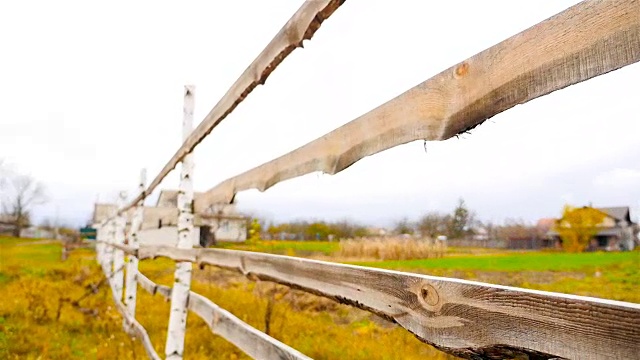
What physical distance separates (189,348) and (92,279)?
701 centimetres

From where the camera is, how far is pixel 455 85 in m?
1.02

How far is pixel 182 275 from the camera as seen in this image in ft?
10.8

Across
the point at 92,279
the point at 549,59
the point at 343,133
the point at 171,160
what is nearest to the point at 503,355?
the point at 549,59

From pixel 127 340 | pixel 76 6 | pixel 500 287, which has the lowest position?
pixel 127 340

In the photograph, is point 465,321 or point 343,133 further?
point 343,133

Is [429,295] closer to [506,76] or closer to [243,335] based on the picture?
[506,76]

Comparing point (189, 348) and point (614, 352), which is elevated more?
point (614, 352)

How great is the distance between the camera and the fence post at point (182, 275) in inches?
128

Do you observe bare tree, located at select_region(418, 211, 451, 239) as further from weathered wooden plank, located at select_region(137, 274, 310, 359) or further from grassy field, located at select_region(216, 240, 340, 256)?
weathered wooden plank, located at select_region(137, 274, 310, 359)

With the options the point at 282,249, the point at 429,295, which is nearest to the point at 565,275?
the point at 282,249

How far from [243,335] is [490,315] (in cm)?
153

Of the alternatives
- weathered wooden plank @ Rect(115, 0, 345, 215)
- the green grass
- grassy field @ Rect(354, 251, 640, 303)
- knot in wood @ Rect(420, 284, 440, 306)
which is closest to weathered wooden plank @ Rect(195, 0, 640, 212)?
knot in wood @ Rect(420, 284, 440, 306)

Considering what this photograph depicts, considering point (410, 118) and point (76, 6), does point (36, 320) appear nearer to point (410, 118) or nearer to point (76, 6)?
point (410, 118)

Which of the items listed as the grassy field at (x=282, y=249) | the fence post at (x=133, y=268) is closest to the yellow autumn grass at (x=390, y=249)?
the grassy field at (x=282, y=249)
